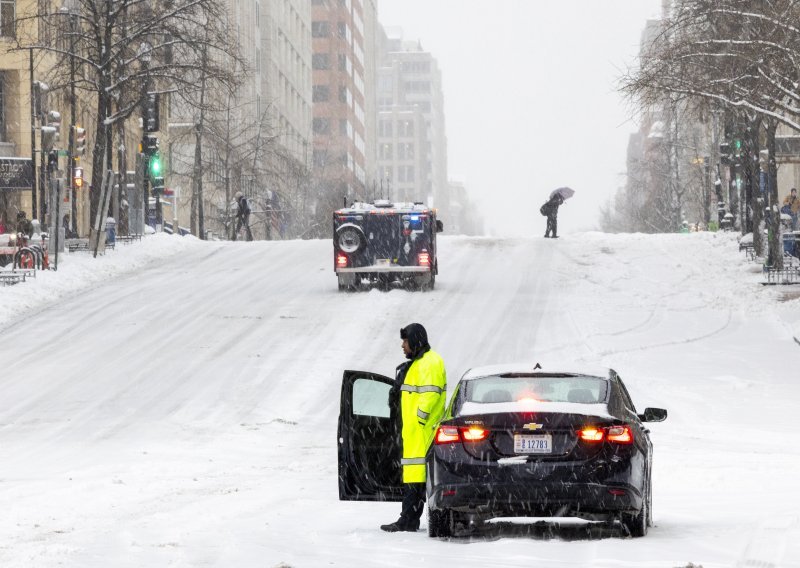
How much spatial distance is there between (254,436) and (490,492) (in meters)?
8.88

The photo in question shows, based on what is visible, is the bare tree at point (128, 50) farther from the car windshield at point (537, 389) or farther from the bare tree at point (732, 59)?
the car windshield at point (537, 389)

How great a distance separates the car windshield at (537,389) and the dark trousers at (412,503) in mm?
904

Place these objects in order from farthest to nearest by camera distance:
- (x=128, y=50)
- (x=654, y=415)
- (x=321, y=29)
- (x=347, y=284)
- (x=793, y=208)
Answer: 1. (x=321, y=29)
2. (x=128, y=50)
3. (x=793, y=208)
4. (x=347, y=284)
5. (x=654, y=415)

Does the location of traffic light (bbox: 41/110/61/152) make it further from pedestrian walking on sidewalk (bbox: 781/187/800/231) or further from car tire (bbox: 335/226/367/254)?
pedestrian walking on sidewalk (bbox: 781/187/800/231)

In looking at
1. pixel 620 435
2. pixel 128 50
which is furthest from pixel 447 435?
pixel 128 50

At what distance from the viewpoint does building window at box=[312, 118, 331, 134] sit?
159 m

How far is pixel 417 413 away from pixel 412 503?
640 millimetres

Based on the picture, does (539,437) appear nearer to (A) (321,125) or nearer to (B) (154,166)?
(B) (154,166)

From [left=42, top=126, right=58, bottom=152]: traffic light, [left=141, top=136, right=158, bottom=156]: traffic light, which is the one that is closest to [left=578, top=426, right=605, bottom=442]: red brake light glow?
[left=42, top=126, right=58, bottom=152]: traffic light

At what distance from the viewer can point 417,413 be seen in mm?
10445

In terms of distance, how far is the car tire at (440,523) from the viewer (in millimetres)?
9867

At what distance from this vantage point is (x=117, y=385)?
2188 cm

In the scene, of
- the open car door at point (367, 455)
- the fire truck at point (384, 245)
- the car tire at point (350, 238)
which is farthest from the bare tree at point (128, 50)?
the open car door at point (367, 455)

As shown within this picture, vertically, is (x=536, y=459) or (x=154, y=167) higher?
(x=154, y=167)
